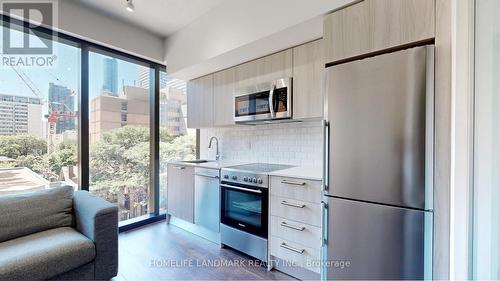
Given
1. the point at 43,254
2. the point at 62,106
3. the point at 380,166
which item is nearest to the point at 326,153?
the point at 380,166

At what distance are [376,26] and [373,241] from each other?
4.84 feet

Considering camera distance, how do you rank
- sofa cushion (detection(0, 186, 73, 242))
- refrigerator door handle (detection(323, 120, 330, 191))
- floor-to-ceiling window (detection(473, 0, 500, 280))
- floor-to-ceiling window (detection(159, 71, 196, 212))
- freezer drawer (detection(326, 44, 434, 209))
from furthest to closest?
floor-to-ceiling window (detection(159, 71, 196, 212))
sofa cushion (detection(0, 186, 73, 242))
refrigerator door handle (detection(323, 120, 330, 191))
freezer drawer (detection(326, 44, 434, 209))
floor-to-ceiling window (detection(473, 0, 500, 280))

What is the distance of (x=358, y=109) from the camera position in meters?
1.60

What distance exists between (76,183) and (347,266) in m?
3.10

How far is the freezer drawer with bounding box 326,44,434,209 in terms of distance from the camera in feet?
4.50

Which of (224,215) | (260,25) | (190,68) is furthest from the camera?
(190,68)

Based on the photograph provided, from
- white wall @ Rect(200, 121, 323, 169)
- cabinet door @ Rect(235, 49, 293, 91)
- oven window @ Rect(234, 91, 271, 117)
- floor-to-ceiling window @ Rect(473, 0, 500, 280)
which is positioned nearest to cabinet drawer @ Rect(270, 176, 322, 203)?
white wall @ Rect(200, 121, 323, 169)

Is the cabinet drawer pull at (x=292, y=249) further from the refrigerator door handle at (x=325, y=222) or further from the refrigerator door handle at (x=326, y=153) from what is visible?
the refrigerator door handle at (x=326, y=153)

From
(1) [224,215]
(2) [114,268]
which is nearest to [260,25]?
(1) [224,215]

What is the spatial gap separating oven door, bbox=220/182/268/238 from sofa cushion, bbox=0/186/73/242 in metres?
1.51

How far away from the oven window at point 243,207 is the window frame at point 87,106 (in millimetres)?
1531

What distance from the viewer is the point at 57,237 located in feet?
6.09

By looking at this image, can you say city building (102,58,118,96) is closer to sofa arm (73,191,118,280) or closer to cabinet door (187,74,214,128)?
cabinet door (187,74,214,128)

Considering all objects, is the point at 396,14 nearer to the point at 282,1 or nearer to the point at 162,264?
the point at 282,1
